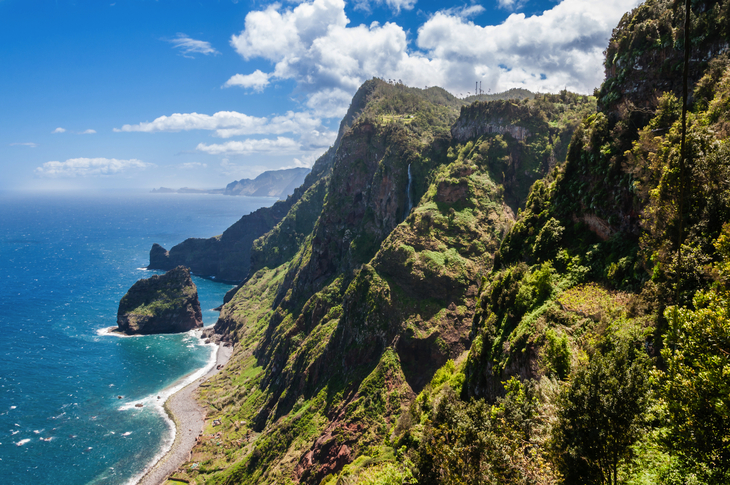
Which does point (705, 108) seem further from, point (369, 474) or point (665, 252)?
point (369, 474)

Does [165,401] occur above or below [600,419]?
below

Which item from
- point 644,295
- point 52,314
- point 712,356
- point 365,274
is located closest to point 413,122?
point 365,274

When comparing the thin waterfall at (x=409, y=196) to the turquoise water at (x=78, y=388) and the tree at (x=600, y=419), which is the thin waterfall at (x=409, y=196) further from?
the turquoise water at (x=78, y=388)

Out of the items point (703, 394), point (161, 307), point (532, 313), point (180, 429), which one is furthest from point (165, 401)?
point (703, 394)

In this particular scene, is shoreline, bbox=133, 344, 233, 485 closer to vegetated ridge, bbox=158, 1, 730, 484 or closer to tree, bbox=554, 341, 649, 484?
vegetated ridge, bbox=158, 1, 730, 484

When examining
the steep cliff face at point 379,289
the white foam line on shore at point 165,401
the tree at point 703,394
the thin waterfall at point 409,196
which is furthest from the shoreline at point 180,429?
the tree at point 703,394

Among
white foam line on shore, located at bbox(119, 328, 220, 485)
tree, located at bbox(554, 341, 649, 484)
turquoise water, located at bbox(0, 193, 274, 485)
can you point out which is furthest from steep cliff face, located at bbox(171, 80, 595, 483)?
tree, located at bbox(554, 341, 649, 484)

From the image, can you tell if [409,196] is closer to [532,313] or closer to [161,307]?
[532,313]

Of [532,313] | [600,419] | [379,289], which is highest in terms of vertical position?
[600,419]
